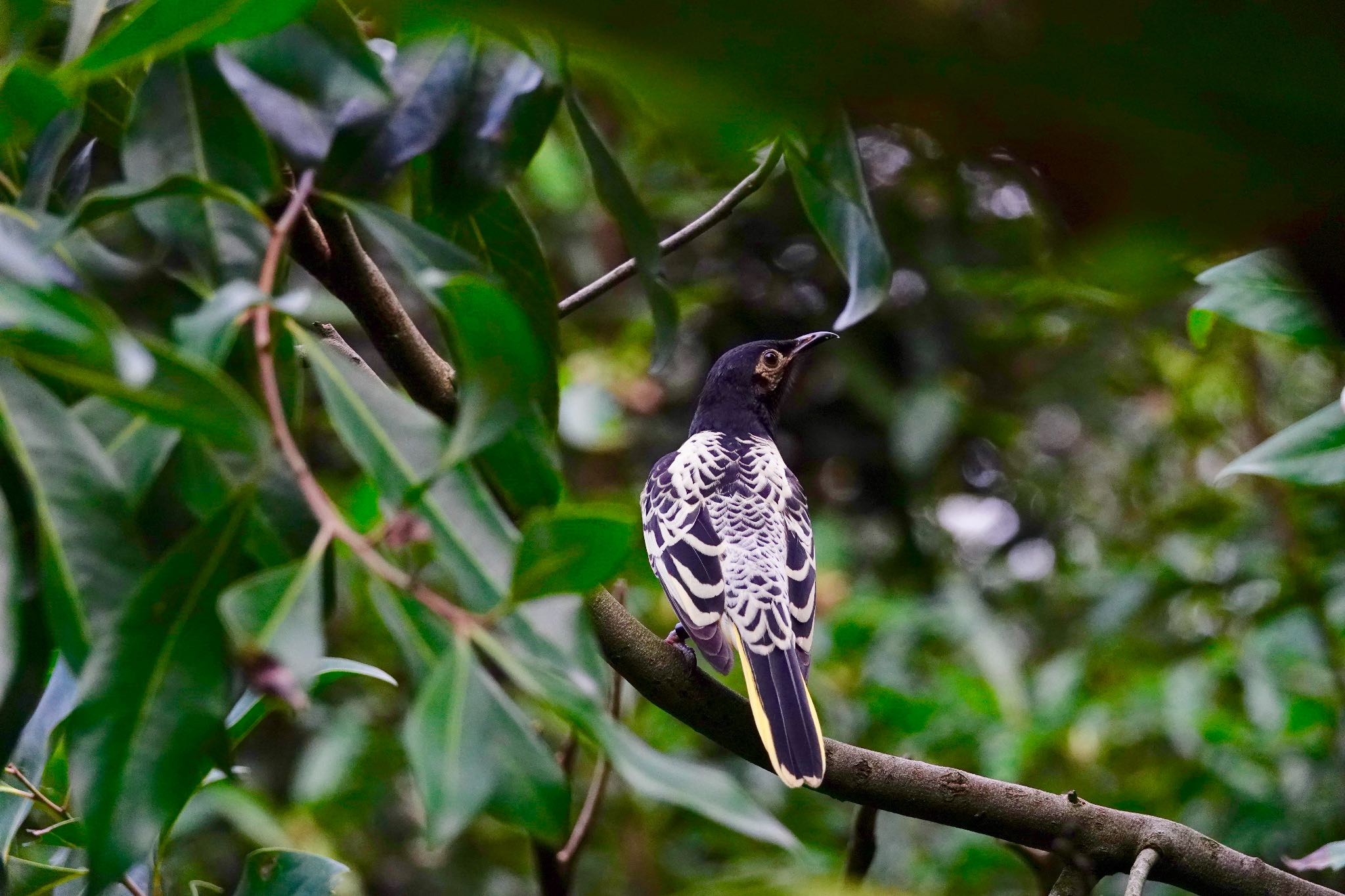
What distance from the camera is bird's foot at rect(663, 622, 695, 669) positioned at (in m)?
2.14

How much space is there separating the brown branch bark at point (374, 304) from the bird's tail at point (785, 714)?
0.89 meters

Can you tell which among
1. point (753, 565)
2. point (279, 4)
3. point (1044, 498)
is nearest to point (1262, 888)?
point (753, 565)

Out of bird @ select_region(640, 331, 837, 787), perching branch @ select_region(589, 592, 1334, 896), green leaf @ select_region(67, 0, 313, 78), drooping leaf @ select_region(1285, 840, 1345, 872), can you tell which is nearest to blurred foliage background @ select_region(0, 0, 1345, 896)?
green leaf @ select_region(67, 0, 313, 78)

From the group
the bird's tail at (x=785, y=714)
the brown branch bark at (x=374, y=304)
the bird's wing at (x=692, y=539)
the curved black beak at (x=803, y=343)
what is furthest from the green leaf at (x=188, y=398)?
the curved black beak at (x=803, y=343)

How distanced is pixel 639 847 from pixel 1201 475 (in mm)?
3431

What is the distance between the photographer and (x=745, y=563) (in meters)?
3.09

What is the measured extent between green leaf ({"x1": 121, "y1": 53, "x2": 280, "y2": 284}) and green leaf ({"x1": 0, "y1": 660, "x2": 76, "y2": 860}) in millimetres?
620

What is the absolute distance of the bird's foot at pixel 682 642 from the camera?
7.01ft

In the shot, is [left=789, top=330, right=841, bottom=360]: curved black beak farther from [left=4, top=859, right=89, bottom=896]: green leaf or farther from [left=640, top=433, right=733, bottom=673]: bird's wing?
[left=4, top=859, right=89, bottom=896]: green leaf

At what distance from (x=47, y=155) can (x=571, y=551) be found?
66cm

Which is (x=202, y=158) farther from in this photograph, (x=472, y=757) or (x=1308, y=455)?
(x=1308, y=455)

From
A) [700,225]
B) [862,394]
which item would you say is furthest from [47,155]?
[862,394]

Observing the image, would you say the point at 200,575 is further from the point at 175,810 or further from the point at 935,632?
the point at 935,632

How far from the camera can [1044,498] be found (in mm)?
6273
